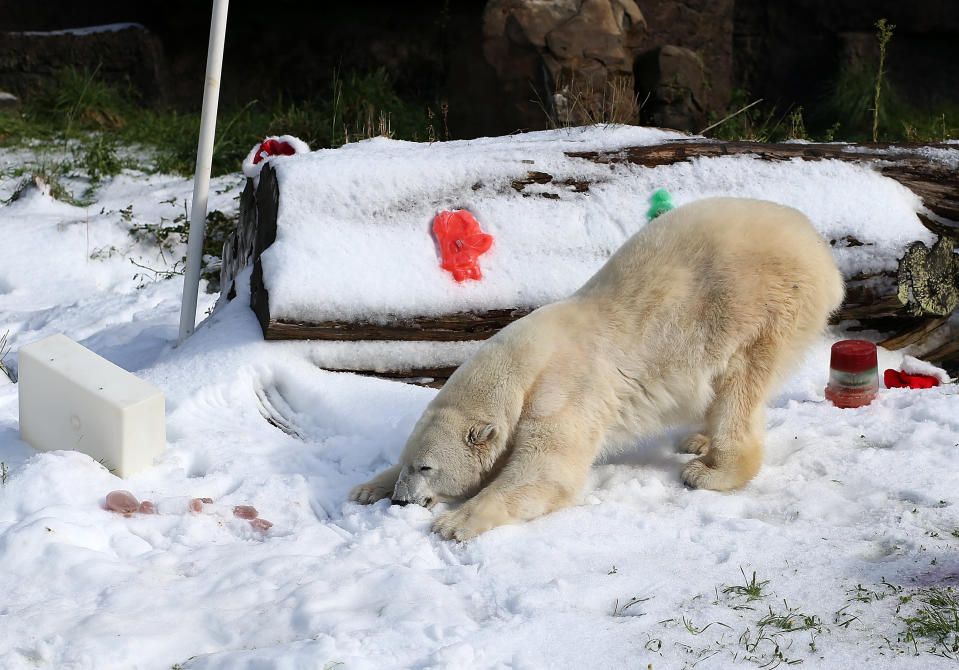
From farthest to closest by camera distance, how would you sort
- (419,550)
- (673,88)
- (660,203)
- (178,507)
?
(673,88)
(660,203)
(178,507)
(419,550)

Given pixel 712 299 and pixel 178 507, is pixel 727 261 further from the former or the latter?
pixel 178 507

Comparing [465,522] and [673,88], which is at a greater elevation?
[673,88]

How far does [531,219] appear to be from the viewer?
5.00m

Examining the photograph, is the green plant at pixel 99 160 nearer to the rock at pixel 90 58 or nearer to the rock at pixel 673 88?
the rock at pixel 90 58

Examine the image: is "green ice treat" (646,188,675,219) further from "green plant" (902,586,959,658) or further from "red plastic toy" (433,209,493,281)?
"green plant" (902,586,959,658)

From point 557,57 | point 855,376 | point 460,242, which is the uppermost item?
point 557,57

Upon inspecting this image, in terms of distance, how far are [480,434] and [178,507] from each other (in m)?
1.11

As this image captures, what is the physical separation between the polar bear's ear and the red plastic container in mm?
1892

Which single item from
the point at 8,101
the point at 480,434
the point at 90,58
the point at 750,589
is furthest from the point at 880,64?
the point at 8,101

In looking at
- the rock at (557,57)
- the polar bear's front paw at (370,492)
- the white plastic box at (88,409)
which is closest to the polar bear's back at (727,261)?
the polar bear's front paw at (370,492)

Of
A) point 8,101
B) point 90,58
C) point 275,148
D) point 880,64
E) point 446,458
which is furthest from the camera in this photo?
point 90,58

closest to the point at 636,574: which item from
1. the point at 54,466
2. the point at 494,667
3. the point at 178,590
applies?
the point at 494,667

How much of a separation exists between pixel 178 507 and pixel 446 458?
970 millimetres

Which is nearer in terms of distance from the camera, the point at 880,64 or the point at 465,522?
the point at 465,522
